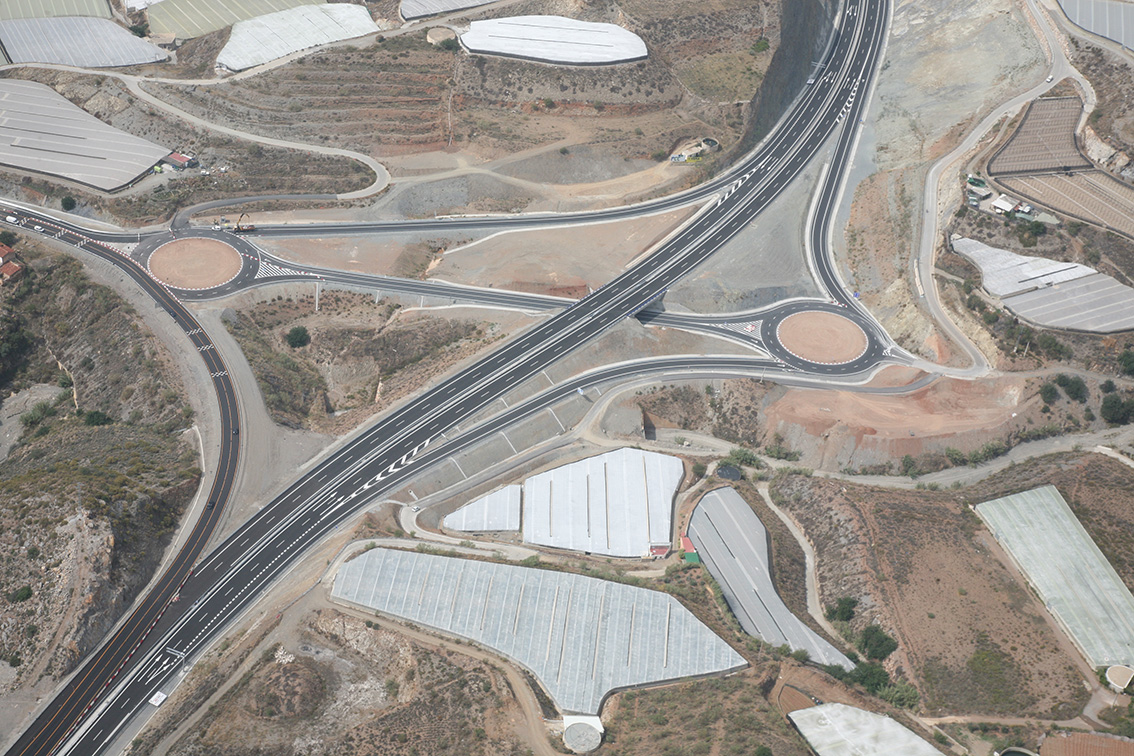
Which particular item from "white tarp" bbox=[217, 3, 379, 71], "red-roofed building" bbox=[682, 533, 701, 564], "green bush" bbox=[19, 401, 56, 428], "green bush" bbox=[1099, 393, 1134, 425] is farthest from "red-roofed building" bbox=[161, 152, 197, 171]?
"green bush" bbox=[1099, 393, 1134, 425]

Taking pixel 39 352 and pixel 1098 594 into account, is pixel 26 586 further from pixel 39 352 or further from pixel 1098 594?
pixel 1098 594

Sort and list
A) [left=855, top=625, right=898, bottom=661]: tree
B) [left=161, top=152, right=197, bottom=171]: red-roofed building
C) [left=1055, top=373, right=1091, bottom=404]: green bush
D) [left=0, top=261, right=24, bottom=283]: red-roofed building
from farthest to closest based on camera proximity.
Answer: [left=161, top=152, right=197, bottom=171]: red-roofed building, [left=0, top=261, right=24, bottom=283]: red-roofed building, [left=1055, top=373, right=1091, bottom=404]: green bush, [left=855, top=625, right=898, bottom=661]: tree

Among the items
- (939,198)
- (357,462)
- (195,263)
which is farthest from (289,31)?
(939,198)

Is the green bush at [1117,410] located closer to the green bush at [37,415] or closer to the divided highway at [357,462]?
the divided highway at [357,462]

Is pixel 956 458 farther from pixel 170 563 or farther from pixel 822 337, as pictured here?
pixel 170 563

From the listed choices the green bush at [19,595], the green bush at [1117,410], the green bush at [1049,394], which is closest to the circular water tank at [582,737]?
the green bush at [19,595]

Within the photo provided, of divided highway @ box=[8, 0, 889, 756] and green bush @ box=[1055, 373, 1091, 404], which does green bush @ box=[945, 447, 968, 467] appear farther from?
divided highway @ box=[8, 0, 889, 756]
